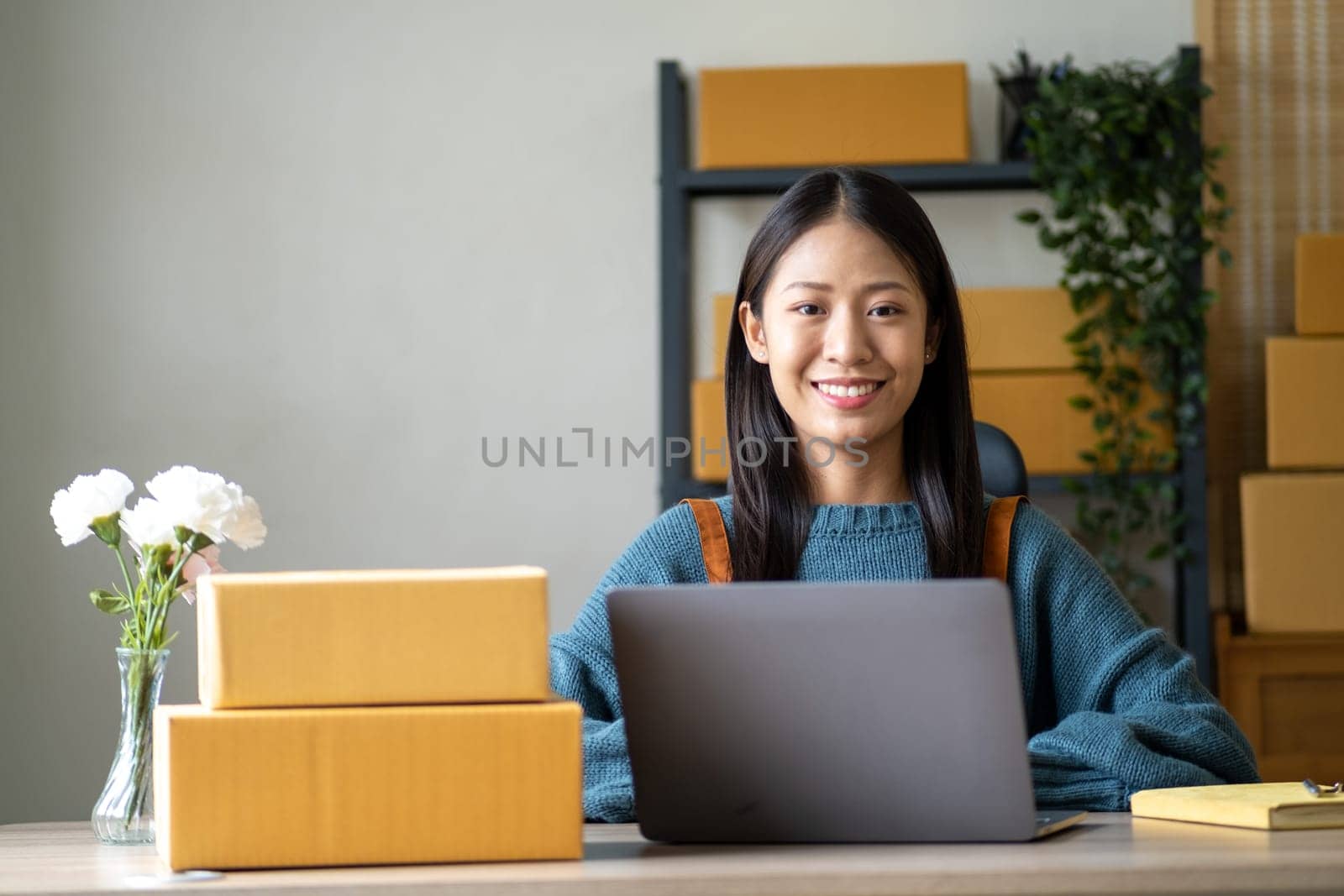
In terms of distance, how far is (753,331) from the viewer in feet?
5.49

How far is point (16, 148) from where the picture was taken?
3361 mm

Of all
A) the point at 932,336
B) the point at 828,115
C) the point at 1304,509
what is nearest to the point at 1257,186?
the point at 1304,509

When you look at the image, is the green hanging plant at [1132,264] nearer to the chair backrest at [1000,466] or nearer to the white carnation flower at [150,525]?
the chair backrest at [1000,466]

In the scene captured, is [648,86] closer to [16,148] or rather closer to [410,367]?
[410,367]

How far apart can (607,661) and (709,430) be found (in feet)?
5.45

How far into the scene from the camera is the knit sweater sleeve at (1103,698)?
1.25 metres

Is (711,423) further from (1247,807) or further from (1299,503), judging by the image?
(1247,807)

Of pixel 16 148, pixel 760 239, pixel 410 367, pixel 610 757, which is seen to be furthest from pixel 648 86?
pixel 610 757

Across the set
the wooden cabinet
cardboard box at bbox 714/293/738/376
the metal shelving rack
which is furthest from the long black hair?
the wooden cabinet

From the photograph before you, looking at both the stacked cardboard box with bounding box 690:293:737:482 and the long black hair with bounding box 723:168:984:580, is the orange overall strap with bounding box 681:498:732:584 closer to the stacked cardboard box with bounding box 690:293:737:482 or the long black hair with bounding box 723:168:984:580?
the long black hair with bounding box 723:168:984:580

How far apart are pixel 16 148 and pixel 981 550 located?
2.65 m

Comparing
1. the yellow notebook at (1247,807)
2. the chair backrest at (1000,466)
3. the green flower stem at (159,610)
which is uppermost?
the chair backrest at (1000,466)

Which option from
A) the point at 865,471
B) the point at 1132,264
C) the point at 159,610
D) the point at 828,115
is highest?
the point at 828,115

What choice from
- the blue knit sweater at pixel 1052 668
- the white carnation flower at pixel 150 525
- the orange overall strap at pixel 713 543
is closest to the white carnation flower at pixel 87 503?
the white carnation flower at pixel 150 525
